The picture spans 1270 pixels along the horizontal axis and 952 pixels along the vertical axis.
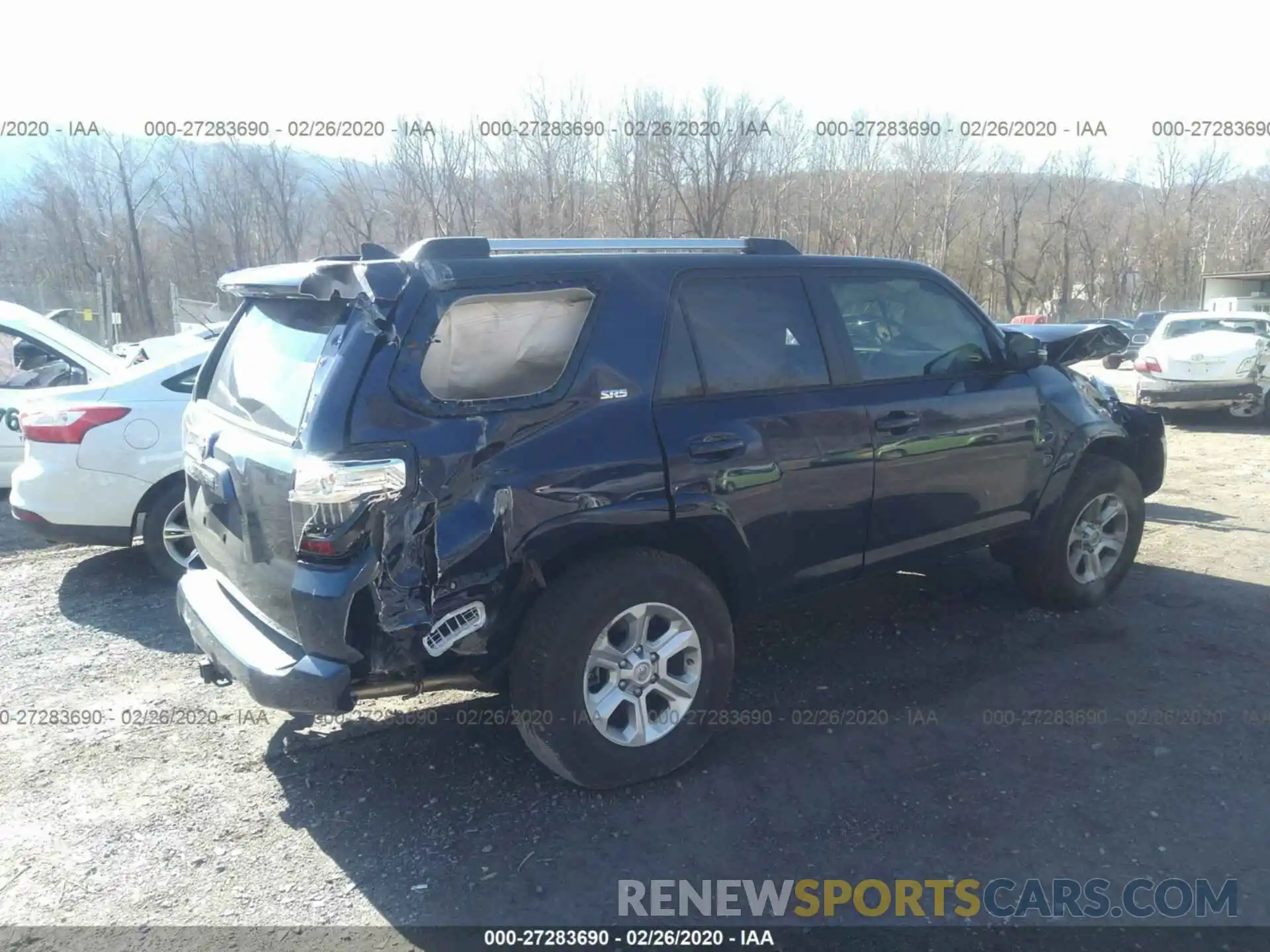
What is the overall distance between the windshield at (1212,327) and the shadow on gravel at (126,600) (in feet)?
45.0

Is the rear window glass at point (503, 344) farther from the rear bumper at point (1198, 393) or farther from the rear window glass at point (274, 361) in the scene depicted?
the rear bumper at point (1198, 393)

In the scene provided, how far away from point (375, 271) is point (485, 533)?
3.22 feet

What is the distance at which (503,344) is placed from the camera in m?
Answer: 3.42

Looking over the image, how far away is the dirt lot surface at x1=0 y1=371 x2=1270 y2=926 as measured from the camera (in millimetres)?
3139

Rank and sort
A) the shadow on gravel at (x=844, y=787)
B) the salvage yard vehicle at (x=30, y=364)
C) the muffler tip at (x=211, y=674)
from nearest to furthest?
the shadow on gravel at (x=844, y=787) → the muffler tip at (x=211, y=674) → the salvage yard vehicle at (x=30, y=364)

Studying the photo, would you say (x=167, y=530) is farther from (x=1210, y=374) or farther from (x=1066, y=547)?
(x=1210, y=374)

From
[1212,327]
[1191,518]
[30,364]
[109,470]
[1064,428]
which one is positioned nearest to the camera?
[1064,428]

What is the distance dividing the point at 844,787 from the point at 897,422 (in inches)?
64.6

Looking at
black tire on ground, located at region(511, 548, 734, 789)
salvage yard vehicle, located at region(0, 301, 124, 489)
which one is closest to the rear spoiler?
black tire on ground, located at region(511, 548, 734, 789)

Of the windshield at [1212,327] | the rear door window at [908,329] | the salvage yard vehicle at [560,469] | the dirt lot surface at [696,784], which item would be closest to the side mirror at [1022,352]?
the rear door window at [908,329]

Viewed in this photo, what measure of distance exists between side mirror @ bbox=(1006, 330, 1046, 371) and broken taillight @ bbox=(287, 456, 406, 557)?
329 centimetres

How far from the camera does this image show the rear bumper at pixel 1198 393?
41.6 feet

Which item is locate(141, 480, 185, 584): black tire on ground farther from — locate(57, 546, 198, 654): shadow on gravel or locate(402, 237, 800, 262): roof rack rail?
locate(402, 237, 800, 262): roof rack rail

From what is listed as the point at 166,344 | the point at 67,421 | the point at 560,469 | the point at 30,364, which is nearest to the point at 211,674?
the point at 560,469
